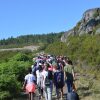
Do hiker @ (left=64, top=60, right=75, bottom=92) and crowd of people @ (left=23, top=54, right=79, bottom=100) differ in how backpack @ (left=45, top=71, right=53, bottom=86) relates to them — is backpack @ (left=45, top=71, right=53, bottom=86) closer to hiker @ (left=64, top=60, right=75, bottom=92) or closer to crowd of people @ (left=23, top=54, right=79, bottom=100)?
crowd of people @ (left=23, top=54, right=79, bottom=100)

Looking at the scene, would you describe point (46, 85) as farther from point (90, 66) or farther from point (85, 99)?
point (90, 66)

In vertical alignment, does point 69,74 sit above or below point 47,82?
above

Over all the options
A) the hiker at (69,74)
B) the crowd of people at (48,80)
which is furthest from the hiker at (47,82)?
the hiker at (69,74)

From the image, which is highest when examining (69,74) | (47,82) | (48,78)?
(69,74)

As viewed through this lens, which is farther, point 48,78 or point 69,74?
point 69,74

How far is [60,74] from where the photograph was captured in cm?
1819

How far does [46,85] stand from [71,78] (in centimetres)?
179

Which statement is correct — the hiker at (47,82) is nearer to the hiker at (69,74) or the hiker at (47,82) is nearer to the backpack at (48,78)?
the backpack at (48,78)

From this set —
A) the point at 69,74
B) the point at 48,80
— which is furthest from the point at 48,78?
the point at 69,74

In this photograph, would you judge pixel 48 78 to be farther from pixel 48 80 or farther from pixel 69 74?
pixel 69 74

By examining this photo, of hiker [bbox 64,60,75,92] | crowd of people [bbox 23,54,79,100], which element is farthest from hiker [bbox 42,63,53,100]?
hiker [bbox 64,60,75,92]

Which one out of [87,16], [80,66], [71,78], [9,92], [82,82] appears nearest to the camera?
[71,78]

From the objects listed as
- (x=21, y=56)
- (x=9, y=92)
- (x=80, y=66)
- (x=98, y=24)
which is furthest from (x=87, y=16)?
(x=9, y=92)

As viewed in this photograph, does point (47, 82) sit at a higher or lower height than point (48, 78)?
lower
